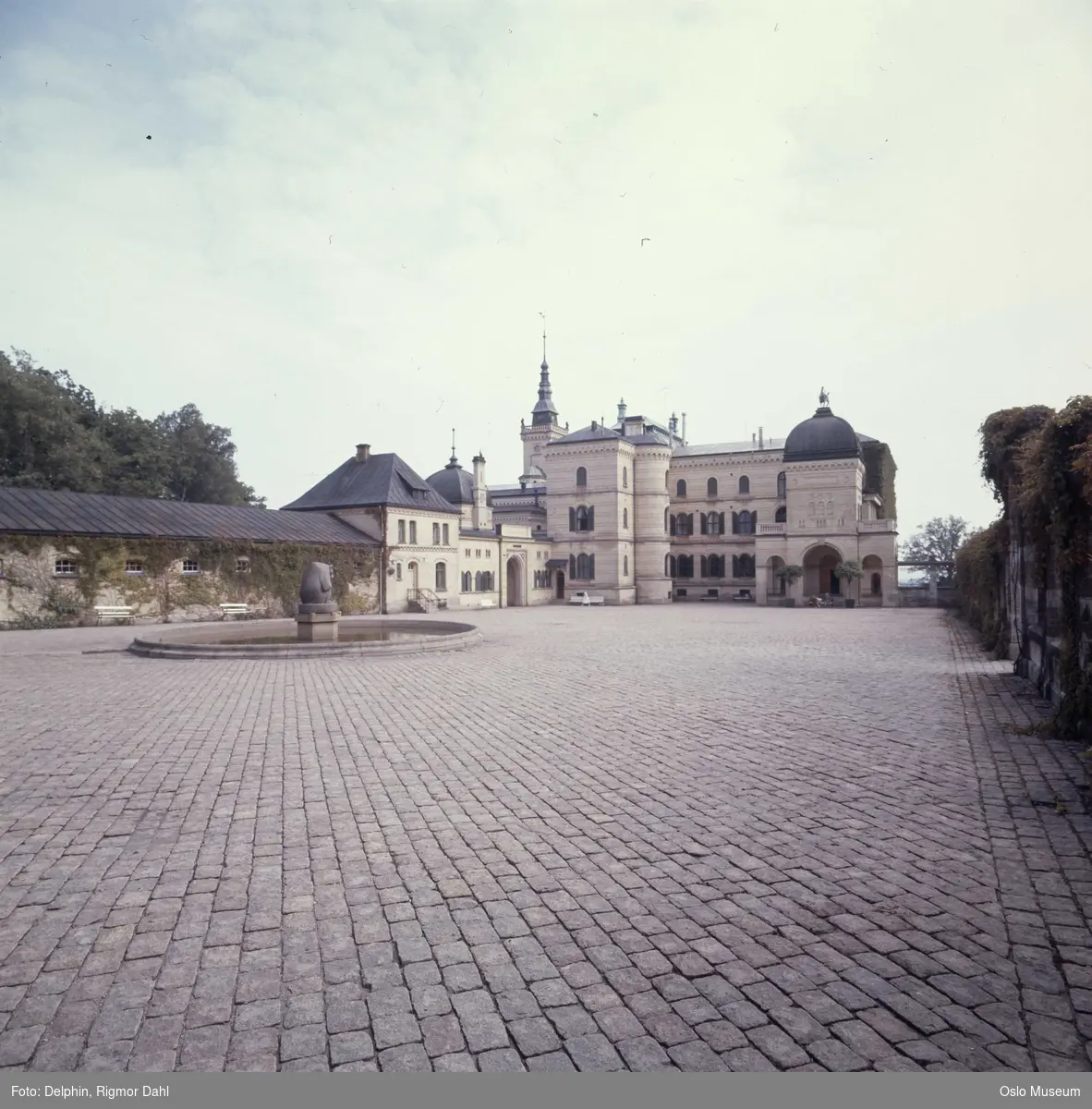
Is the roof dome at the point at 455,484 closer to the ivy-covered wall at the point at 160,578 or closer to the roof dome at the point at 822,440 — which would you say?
the ivy-covered wall at the point at 160,578

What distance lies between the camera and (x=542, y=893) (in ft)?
A: 16.0

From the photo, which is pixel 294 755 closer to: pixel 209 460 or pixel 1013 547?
pixel 1013 547

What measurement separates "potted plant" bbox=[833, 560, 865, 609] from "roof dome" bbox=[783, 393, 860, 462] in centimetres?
720

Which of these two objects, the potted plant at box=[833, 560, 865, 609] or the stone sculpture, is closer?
the stone sculpture

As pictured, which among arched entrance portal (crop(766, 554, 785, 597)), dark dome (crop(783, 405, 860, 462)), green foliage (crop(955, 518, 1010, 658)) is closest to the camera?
green foliage (crop(955, 518, 1010, 658))

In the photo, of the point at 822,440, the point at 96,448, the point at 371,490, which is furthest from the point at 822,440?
the point at 96,448

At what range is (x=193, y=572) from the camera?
3309 cm

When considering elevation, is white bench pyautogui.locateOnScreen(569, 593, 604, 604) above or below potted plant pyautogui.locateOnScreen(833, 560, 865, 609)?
below

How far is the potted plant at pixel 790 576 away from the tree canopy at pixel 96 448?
4032 cm

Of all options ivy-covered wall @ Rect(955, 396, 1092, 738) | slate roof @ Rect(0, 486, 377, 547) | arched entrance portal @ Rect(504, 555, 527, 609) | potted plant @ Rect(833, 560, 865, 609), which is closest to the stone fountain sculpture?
slate roof @ Rect(0, 486, 377, 547)

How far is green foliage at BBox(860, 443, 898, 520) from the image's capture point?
60.9 m

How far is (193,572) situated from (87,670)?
1800 cm

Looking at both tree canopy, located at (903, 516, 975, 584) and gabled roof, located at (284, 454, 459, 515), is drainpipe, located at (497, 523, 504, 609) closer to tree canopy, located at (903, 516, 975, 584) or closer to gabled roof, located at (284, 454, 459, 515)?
gabled roof, located at (284, 454, 459, 515)

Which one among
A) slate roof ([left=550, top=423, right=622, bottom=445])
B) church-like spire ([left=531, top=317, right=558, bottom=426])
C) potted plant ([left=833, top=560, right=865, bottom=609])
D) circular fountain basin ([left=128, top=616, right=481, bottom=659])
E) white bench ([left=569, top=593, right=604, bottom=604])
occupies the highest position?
church-like spire ([left=531, top=317, right=558, bottom=426])
